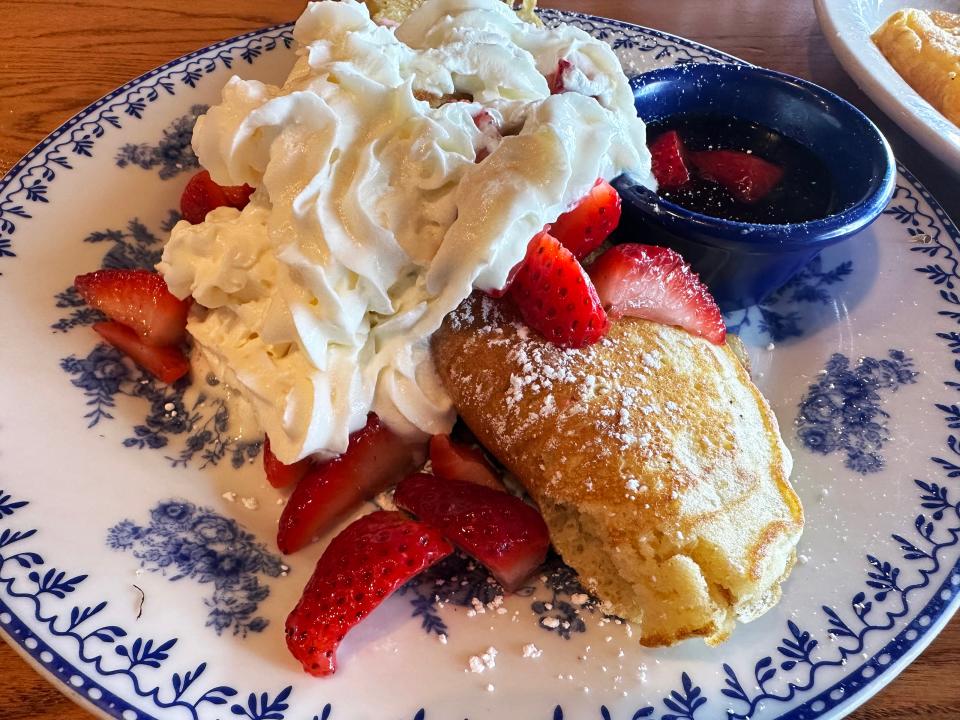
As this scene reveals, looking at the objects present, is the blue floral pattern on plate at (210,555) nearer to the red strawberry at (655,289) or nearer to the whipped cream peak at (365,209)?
the whipped cream peak at (365,209)

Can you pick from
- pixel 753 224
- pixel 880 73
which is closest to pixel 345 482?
pixel 753 224

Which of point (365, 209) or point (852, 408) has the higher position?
point (365, 209)

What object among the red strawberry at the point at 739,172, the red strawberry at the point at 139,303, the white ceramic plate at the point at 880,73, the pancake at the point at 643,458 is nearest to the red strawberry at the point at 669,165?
the red strawberry at the point at 739,172

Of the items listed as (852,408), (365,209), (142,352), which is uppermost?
(365,209)

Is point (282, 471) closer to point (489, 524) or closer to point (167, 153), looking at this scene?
point (489, 524)

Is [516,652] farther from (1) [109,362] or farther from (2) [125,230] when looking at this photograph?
(2) [125,230]

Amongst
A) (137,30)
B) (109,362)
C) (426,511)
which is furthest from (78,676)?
(137,30)

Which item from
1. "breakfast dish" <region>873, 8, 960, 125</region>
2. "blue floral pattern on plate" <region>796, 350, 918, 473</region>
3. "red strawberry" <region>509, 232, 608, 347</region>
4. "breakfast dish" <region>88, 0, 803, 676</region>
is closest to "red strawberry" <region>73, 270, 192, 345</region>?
"breakfast dish" <region>88, 0, 803, 676</region>

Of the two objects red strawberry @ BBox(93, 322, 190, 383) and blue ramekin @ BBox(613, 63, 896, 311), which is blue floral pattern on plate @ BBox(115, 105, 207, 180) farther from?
blue ramekin @ BBox(613, 63, 896, 311)
